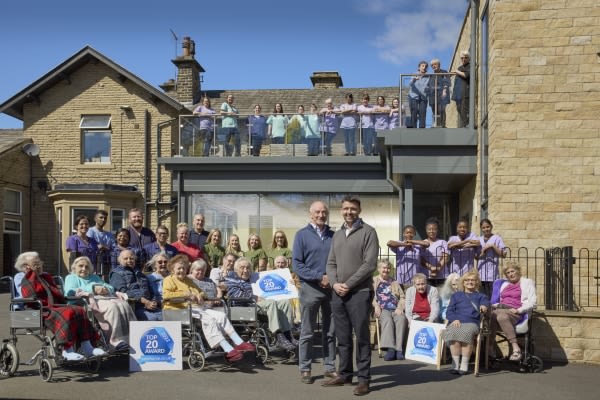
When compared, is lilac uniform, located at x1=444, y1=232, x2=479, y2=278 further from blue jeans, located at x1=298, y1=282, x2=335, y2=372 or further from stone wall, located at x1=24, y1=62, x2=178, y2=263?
stone wall, located at x1=24, y1=62, x2=178, y2=263

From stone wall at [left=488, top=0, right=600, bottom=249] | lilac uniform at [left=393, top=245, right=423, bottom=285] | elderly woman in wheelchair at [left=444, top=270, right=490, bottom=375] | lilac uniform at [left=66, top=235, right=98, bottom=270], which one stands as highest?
stone wall at [left=488, top=0, right=600, bottom=249]

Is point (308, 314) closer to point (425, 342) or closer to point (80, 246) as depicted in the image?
point (425, 342)

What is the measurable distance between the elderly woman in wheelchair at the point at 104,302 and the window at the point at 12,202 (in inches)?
573

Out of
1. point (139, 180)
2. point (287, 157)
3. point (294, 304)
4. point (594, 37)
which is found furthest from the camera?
point (139, 180)

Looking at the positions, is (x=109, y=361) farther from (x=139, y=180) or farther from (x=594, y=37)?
(x=139, y=180)

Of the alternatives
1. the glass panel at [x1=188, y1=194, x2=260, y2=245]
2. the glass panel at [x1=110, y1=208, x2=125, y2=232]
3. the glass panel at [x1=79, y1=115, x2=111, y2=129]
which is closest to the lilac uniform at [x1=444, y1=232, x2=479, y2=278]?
the glass panel at [x1=188, y1=194, x2=260, y2=245]

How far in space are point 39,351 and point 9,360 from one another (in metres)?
0.42

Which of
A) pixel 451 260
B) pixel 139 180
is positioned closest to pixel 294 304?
pixel 451 260

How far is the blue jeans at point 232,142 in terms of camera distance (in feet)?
59.0

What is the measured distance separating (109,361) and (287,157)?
939 centimetres

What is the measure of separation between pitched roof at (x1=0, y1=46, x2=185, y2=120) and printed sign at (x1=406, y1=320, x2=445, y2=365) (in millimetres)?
14756

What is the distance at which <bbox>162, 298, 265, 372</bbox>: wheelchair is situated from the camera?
27.8 feet

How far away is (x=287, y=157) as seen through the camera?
17.6m

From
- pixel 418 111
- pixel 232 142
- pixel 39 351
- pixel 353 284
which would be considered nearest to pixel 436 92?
pixel 418 111
